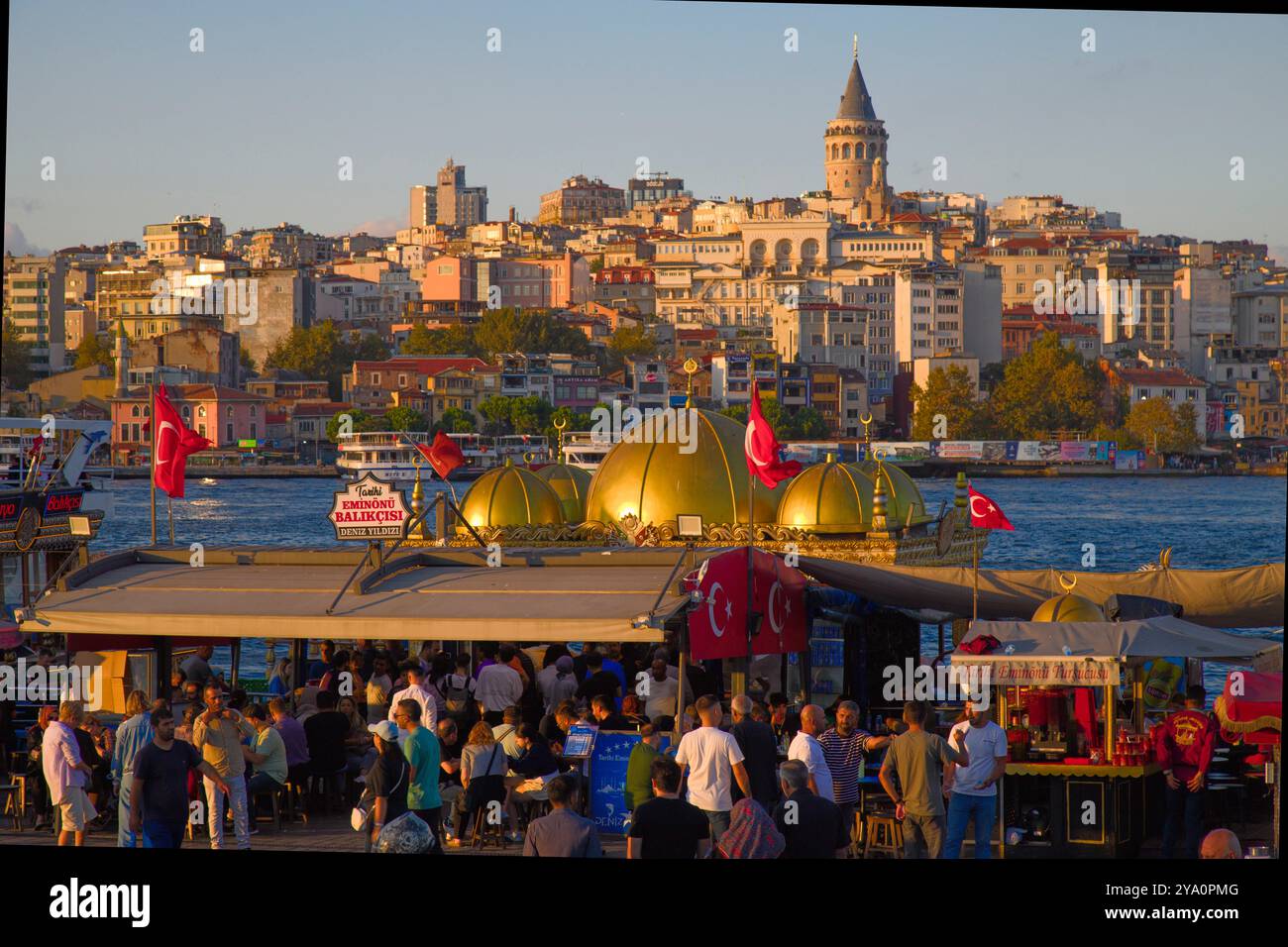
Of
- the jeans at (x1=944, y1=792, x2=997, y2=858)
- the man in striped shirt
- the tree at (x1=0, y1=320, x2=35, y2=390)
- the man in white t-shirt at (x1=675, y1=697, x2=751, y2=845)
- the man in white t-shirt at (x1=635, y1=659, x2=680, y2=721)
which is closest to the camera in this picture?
the man in white t-shirt at (x1=675, y1=697, x2=751, y2=845)

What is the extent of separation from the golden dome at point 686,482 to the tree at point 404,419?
100 metres

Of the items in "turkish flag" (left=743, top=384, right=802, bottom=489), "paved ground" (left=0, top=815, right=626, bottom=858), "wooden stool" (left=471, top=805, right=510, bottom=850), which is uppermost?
"turkish flag" (left=743, top=384, right=802, bottom=489)

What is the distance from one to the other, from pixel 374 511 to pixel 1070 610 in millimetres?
4555

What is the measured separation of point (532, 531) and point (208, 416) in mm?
100955

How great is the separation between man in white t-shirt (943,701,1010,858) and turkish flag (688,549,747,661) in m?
2.33

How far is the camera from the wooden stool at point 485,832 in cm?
1060

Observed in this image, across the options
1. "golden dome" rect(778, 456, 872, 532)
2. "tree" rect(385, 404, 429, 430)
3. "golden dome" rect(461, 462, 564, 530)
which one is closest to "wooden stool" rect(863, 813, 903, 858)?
"golden dome" rect(778, 456, 872, 532)

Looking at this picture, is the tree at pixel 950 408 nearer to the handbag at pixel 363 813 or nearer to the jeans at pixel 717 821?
the jeans at pixel 717 821

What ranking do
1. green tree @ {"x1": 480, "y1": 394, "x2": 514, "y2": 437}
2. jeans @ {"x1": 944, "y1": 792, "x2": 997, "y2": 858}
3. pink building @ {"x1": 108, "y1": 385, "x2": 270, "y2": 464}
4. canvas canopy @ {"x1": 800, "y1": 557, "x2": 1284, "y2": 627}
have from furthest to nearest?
green tree @ {"x1": 480, "y1": 394, "x2": 514, "y2": 437} < pink building @ {"x1": 108, "y1": 385, "x2": 270, "y2": 464} < canvas canopy @ {"x1": 800, "y1": 557, "x2": 1284, "y2": 627} < jeans @ {"x1": 944, "y1": 792, "x2": 997, "y2": 858}

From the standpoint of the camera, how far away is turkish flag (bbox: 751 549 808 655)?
13156 millimetres

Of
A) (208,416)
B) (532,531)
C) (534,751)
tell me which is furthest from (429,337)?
(534,751)

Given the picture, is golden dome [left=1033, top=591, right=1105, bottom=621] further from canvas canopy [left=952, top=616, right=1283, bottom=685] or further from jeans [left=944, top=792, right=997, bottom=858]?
jeans [left=944, top=792, right=997, bottom=858]
